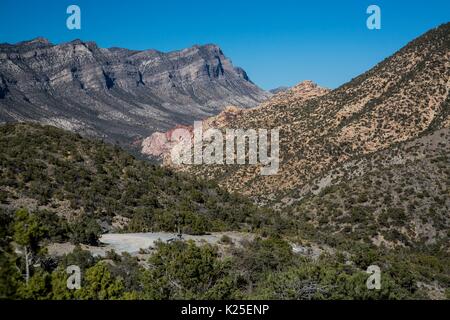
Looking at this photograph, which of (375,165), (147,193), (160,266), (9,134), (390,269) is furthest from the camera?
(375,165)

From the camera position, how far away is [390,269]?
1110 inches

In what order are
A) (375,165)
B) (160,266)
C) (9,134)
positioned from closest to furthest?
(160,266) → (9,134) → (375,165)

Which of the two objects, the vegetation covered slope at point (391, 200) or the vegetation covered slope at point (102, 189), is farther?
the vegetation covered slope at point (391, 200)

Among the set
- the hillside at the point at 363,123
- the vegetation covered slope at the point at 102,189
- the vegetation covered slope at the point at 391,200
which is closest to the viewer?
the vegetation covered slope at the point at 102,189

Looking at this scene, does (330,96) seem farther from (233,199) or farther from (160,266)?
(160,266)

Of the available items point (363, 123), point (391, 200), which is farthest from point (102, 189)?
point (363, 123)

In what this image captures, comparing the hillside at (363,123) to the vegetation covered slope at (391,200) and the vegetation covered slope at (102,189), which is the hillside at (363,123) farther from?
the vegetation covered slope at (102,189)

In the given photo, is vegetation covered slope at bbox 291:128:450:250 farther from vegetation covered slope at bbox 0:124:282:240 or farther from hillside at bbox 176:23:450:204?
vegetation covered slope at bbox 0:124:282:240

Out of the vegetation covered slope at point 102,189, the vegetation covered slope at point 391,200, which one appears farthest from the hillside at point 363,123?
the vegetation covered slope at point 102,189

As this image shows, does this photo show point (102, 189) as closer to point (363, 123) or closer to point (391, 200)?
point (391, 200)

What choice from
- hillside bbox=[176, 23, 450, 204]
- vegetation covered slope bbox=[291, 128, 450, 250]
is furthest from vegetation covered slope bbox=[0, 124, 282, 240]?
hillside bbox=[176, 23, 450, 204]
